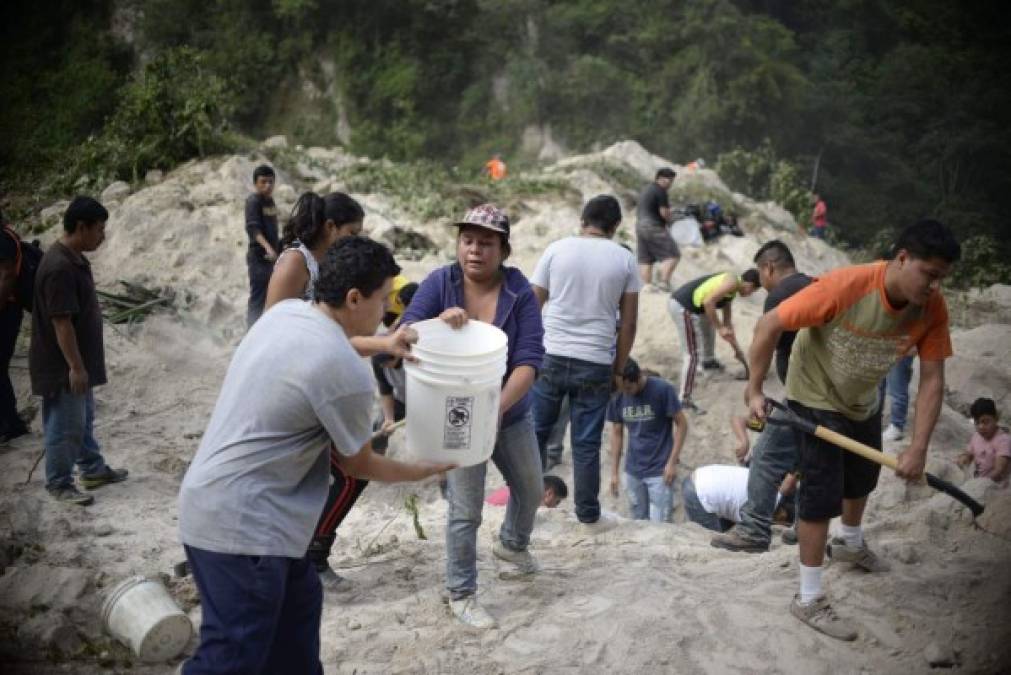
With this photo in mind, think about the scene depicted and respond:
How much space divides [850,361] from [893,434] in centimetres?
486

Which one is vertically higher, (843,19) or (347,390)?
(843,19)

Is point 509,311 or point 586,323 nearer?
point 509,311

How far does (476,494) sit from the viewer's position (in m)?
3.55

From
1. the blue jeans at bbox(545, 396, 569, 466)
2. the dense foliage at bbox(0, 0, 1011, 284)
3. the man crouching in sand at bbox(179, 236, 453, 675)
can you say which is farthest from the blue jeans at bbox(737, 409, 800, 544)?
the dense foliage at bbox(0, 0, 1011, 284)

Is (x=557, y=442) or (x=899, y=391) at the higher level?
(x=899, y=391)

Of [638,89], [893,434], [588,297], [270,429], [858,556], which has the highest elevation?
[638,89]

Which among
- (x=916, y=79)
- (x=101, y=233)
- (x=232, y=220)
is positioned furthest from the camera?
(x=916, y=79)

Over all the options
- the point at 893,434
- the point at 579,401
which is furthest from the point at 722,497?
the point at 893,434

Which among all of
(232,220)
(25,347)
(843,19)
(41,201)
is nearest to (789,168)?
(843,19)

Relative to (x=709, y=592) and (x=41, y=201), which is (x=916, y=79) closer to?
(x=41, y=201)

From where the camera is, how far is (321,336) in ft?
7.83

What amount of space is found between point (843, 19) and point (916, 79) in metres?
4.26

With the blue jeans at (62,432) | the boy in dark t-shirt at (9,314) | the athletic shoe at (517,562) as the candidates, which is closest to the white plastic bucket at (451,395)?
the athletic shoe at (517,562)

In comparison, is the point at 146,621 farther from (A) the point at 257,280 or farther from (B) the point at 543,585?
(A) the point at 257,280
